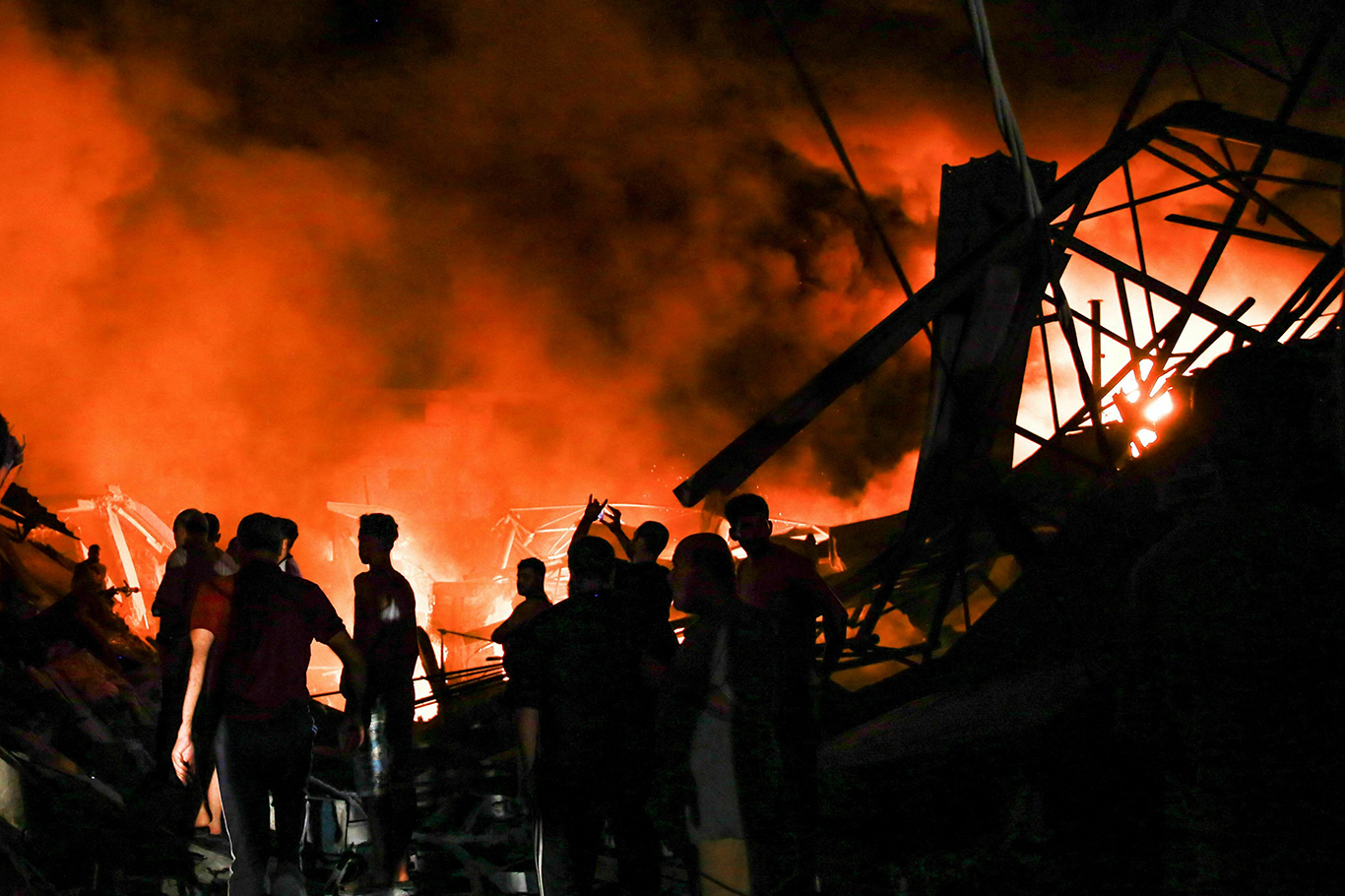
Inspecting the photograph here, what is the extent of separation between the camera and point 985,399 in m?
5.38

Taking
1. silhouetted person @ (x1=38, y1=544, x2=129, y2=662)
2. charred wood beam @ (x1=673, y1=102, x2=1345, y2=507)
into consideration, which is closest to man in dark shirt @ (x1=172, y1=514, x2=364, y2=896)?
charred wood beam @ (x1=673, y1=102, x2=1345, y2=507)

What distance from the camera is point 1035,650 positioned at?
4.69m

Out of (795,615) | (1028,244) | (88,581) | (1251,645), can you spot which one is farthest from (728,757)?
(88,581)

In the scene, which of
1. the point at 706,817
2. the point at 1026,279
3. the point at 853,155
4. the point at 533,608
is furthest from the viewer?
the point at 853,155

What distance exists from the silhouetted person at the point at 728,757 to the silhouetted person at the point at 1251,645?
1160 mm

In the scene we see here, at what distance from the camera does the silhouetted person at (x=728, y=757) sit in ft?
9.47

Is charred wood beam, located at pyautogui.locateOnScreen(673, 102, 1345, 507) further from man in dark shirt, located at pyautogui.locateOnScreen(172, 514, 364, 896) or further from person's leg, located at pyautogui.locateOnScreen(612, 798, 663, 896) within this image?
man in dark shirt, located at pyautogui.locateOnScreen(172, 514, 364, 896)

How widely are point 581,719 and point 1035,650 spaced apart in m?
2.46

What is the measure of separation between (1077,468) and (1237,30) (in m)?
9.57

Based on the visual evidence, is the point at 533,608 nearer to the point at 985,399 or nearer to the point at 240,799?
the point at 240,799

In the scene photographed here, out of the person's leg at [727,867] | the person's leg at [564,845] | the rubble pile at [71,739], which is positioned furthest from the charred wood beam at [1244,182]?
the rubble pile at [71,739]

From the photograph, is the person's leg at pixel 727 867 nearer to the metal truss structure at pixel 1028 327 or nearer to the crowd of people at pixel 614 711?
the crowd of people at pixel 614 711

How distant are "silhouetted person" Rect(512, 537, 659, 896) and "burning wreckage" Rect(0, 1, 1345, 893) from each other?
2.52 feet

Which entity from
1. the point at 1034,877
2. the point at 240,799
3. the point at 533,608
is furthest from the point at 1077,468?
the point at 240,799
